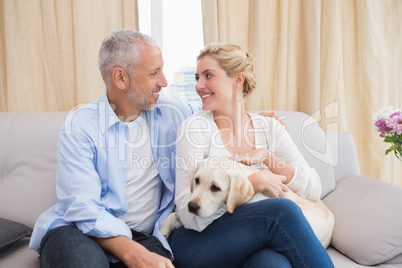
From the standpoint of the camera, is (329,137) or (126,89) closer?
(126,89)

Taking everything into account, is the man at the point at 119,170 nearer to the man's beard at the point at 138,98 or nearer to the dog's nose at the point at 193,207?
the man's beard at the point at 138,98

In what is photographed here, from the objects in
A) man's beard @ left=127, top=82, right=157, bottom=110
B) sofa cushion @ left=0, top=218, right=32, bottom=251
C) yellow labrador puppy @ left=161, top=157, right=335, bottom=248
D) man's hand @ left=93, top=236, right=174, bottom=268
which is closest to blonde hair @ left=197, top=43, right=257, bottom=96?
man's beard @ left=127, top=82, right=157, bottom=110

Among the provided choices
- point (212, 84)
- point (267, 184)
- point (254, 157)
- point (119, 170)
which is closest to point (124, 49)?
point (212, 84)

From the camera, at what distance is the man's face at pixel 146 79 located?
160 cm

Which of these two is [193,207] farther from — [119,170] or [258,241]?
[119,170]

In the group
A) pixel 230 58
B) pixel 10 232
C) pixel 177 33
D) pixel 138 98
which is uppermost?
pixel 177 33

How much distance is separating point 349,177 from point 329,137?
26 cm

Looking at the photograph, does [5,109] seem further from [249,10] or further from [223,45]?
[249,10]

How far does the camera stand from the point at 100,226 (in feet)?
4.24

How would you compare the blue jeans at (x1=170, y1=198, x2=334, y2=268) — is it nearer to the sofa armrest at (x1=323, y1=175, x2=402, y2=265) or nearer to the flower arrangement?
the sofa armrest at (x1=323, y1=175, x2=402, y2=265)

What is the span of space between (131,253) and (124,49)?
93 centimetres

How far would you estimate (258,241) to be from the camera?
127 cm

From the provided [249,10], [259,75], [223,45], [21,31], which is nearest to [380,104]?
[259,75]

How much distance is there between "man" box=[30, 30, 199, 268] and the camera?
1284 millimetres
